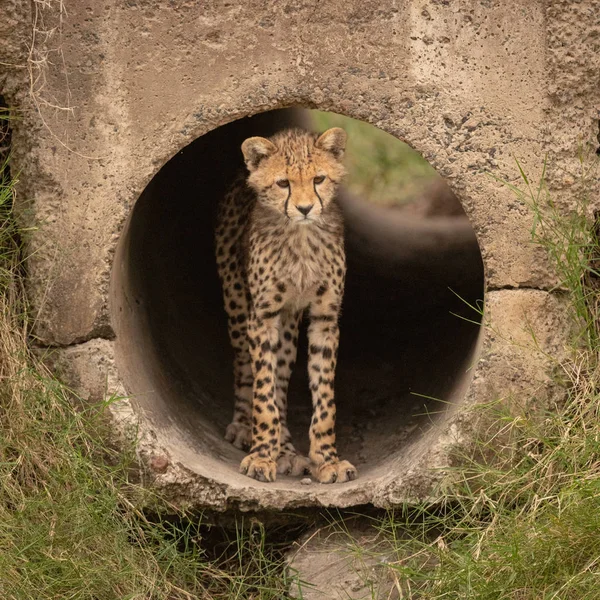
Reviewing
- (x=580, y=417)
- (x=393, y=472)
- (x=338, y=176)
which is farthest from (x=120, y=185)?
(x=580, y=417)

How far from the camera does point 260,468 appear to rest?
201 inches

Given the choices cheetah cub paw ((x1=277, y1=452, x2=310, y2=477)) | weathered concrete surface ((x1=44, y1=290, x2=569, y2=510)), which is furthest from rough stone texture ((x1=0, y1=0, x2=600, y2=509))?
cheetah cub paw ((x1=277, y1=452, x2=310, y2=477))

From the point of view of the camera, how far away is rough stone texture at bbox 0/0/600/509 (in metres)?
4.60

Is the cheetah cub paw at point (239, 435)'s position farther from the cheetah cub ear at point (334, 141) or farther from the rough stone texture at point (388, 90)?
the cheetah cub ear at point (334, 141)

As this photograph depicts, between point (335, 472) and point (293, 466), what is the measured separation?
33 centimetres

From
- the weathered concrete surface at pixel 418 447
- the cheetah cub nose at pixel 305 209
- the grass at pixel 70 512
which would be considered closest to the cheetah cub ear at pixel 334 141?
the cheetah cub nose at pixel 305 209

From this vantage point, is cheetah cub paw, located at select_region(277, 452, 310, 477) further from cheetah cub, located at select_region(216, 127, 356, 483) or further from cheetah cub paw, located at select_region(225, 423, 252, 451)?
cheetah cub paw, located at select_region(225, 423, 252, 451)

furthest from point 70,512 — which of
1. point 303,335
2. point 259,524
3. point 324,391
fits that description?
point 303,335

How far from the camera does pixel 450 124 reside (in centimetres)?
461

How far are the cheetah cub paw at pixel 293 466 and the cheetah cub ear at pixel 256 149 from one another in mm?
1415

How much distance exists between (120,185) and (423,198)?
5.70 metres

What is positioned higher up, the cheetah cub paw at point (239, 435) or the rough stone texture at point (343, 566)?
the rough stone texture at point (343, 566)

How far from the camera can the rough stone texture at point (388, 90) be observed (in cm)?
460

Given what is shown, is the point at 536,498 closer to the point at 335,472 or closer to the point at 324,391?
the point at 335,472
